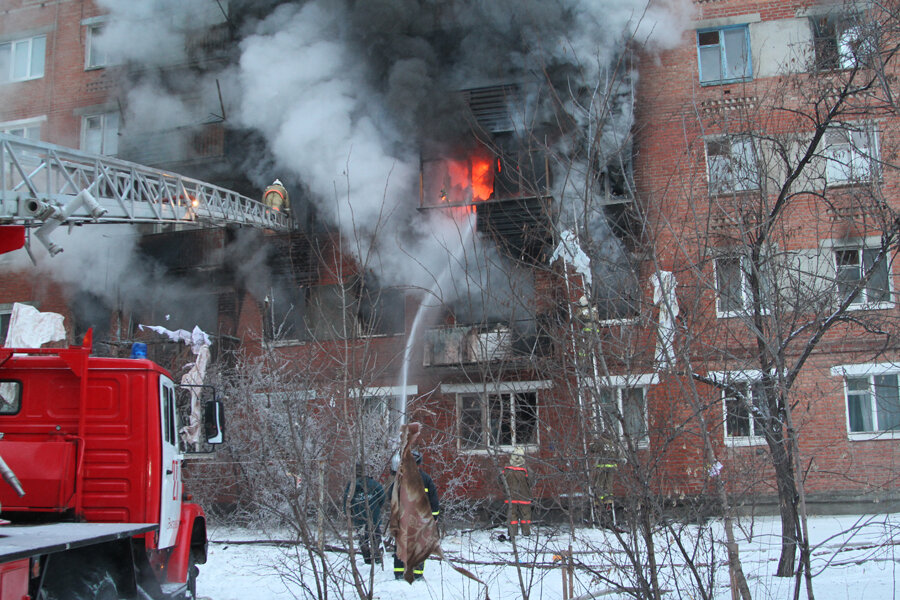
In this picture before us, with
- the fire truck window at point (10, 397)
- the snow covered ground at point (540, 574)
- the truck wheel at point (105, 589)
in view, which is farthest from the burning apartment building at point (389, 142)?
the truck wheel at point (105, 589)

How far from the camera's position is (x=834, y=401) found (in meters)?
13.0

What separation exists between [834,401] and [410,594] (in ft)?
31.0

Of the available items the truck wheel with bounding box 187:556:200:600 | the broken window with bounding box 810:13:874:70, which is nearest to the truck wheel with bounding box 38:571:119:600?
the truck wheel with bounding box 187:556:200:600

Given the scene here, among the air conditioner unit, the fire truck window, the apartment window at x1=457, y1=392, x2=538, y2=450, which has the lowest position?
the apartment window at x1=457, y1=392, x2=538, y2=450

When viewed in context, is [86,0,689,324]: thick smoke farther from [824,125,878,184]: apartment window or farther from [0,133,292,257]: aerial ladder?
[824,125,878,184]: apartment window

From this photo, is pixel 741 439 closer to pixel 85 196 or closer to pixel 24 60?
pixel 85 196

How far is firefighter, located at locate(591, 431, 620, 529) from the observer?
420 cm

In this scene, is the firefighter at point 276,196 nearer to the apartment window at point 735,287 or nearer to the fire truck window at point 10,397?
the fire truck window at point 10,397

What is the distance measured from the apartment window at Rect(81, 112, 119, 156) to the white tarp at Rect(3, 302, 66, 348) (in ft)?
16.0

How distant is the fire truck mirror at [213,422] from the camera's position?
20.1 ft

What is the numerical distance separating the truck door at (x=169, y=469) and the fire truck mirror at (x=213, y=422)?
0.26 m

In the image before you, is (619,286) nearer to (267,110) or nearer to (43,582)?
(43,582)

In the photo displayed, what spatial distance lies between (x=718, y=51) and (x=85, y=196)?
1255cm

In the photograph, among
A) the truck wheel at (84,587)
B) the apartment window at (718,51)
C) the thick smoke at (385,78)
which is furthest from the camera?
the apartment window at (718,51)
